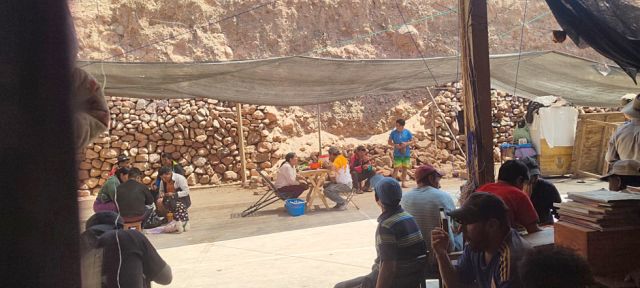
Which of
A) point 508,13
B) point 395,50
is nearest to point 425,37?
point 395,50

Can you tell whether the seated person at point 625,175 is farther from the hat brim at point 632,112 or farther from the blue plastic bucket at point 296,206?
the blue plastic bucket at point 296,206

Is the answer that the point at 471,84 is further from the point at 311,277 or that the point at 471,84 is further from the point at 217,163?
the point at 217,163

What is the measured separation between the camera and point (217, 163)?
13.9 metres

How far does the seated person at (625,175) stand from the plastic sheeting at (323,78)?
2.84 meters

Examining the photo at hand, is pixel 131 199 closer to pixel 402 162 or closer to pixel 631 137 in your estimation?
pixel 631 137


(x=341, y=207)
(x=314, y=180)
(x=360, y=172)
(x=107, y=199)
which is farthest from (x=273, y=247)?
(x=360, y=172)

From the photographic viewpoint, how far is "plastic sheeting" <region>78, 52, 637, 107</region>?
574cm

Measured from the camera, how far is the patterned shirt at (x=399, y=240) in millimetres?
3092

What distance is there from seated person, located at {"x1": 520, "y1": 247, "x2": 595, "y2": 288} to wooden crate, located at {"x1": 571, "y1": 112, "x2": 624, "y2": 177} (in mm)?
10742

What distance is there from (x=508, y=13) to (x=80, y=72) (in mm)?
22016

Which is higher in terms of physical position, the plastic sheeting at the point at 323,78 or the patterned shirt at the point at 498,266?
the plastic sheeting at the point at 323,78

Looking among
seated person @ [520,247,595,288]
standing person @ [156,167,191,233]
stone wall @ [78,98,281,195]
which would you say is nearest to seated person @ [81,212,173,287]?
seated person @ [520,247,595,288]

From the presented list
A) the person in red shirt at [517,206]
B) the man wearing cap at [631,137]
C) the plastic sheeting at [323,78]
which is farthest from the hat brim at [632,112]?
the person in red shirt at [517,206]

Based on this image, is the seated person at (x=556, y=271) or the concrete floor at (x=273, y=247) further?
the concrete floor at (x=273, y=247)
